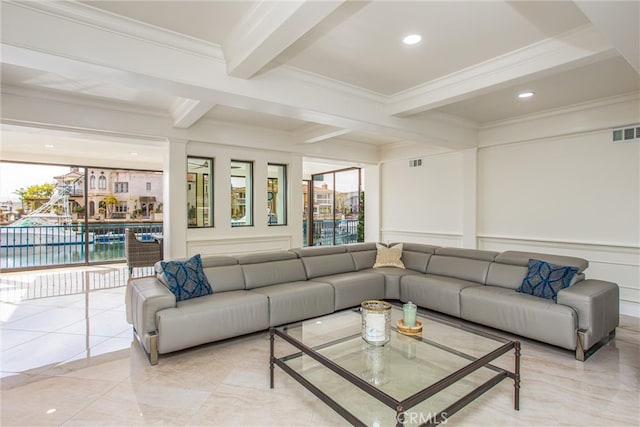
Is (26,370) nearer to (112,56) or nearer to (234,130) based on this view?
(112,56)

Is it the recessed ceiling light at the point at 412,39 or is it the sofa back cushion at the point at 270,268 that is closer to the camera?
the recessed ceiling light at the point at 412,39

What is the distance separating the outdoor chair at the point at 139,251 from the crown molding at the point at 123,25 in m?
4.79

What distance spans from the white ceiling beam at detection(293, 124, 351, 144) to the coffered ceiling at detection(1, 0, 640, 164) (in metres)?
1.03

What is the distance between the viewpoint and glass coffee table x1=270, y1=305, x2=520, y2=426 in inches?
79.4

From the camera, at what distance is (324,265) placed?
4484mm

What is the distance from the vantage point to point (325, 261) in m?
4.53

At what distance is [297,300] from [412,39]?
9.20 feet

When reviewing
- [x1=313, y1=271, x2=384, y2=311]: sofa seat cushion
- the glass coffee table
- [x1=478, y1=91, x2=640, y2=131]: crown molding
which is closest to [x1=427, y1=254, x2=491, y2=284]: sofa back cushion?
[x1=313, y1=271, x2=384, y2=311]: sofa seat cushion

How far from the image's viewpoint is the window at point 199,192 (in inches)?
216

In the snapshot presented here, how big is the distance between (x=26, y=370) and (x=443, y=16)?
4415 mm

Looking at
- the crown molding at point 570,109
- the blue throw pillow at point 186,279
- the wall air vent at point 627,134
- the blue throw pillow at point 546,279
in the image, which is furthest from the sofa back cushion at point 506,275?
the blue throw pillow at point 186,279

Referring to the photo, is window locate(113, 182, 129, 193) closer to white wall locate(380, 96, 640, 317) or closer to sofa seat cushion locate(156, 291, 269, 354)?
sofa seat cushion locate(156, 291, 269, 354)

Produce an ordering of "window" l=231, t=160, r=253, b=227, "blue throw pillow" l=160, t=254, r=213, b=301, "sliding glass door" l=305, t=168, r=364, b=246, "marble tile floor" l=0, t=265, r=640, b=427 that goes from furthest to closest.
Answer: "sliding glass door" l=305, t=168, r=364, b=246 → "window" l=231, t=160, r=253, b=227 → "blue throw pillow" l=160, t=254, r=213, b=301 → "marble tile floor" l=0, t=265, r=640, b=427

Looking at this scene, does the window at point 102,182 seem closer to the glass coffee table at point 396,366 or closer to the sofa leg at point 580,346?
the glass coffee table at point 396,366
